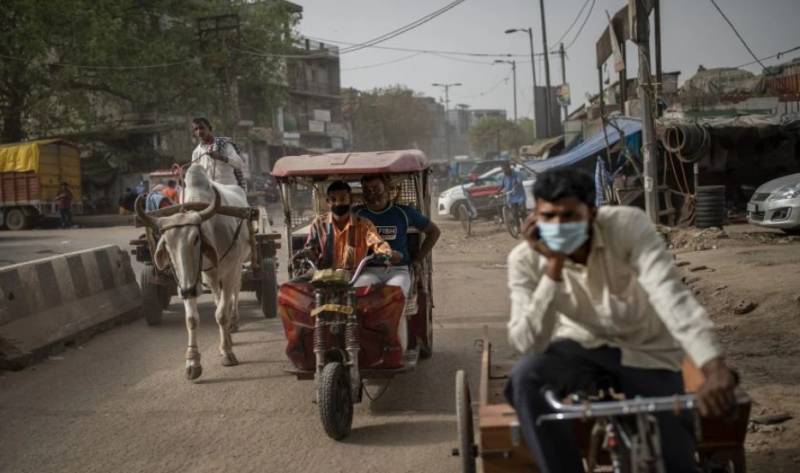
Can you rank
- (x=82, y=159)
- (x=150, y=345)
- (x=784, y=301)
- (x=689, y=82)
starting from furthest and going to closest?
1. (x=82, y=159)
2. (x=689, y=82)
3. (x=150, y=345)
4. (x=784, y=301)

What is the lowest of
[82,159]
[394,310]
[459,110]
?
[394,310]

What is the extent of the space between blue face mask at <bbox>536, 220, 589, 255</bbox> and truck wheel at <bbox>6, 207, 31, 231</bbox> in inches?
1296

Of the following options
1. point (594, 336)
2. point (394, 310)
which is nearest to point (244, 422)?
point (394, 310)

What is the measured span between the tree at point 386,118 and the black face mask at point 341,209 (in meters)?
76.3

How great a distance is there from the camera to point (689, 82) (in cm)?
3055

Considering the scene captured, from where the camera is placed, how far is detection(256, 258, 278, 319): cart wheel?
1055 cm

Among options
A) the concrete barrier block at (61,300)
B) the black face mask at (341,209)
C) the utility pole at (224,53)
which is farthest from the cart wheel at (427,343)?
the utility pole at (224,53)

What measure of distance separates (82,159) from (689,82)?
26.7m

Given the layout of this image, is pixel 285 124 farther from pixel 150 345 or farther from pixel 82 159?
pixel 150 345

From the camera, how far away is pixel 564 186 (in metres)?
3.26

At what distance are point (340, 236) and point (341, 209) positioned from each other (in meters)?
0.22

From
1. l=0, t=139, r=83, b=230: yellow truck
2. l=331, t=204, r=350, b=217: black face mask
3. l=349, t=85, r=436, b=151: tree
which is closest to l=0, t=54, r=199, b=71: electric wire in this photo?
l=0, t=139, r=83, b=230: yellow truck

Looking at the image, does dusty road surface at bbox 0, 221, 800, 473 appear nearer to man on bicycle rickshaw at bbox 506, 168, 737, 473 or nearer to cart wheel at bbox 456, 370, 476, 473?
cart wheel at bbox 456, 370, 476, 473

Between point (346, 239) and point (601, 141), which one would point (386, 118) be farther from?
point (346, 239)
